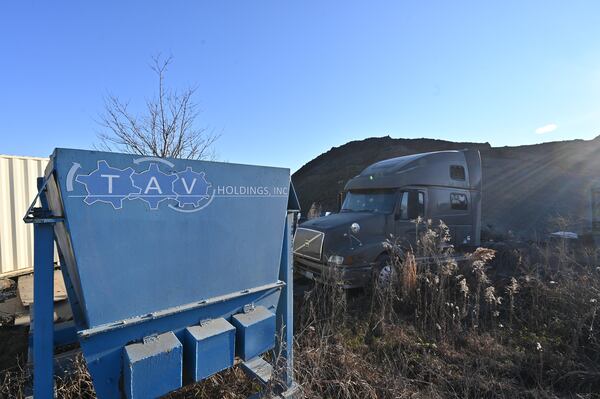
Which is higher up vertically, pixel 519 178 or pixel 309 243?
pixel 519 178

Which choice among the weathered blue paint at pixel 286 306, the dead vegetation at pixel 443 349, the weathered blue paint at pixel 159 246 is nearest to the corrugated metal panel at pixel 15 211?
the dead vegetation at pixel 443 349


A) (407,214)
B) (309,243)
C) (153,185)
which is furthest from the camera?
(407,214)

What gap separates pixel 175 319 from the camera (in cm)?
203

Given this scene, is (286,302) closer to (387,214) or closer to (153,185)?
(153,185)

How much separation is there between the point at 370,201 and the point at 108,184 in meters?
6.11

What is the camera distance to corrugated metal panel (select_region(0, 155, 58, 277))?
6777 millimetres

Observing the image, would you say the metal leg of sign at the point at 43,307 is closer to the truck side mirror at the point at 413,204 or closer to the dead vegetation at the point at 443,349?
the dead vegetation at the point at 443,349

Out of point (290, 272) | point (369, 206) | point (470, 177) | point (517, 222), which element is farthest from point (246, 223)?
point (517, 222)

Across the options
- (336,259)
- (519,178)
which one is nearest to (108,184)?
(336,259)

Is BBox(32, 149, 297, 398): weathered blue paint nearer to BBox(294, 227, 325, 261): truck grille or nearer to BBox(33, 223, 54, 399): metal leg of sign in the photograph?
BBox(33, 223, 54, 399): metal leg of sign

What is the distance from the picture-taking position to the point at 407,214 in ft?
22.3

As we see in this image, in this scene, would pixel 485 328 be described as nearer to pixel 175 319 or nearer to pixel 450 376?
pixel 450 376

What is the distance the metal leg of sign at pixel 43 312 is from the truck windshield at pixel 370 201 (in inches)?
235

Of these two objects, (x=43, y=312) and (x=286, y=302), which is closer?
(x=43, y=312)
